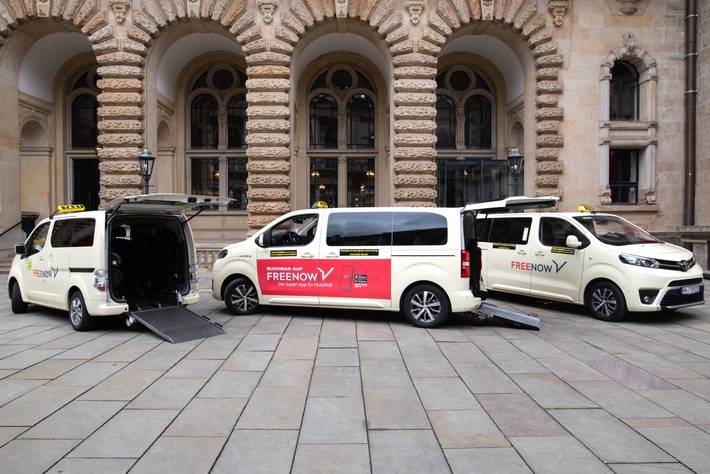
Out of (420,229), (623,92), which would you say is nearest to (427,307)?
(420,229)

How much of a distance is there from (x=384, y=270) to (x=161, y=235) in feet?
13.4

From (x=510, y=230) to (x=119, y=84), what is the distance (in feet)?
43.2

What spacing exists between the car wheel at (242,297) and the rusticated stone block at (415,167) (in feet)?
26.3

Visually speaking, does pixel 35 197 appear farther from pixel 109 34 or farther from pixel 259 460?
pixel 259 460

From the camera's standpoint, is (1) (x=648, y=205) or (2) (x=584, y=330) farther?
(1) (x=648, y=205)

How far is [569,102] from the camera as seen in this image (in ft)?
52.4

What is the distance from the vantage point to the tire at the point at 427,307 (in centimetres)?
790

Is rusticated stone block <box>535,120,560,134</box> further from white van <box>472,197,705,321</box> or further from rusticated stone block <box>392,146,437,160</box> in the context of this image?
white van <box>472,197,705,321</box>

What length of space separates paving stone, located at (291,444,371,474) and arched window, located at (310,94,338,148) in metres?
17.5

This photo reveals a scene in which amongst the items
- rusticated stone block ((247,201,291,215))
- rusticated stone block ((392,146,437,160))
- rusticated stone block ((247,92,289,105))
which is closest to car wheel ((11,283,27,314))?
rusticated stone block ((247,201,291,215))

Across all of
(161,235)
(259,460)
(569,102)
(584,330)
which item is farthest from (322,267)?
(569,102)

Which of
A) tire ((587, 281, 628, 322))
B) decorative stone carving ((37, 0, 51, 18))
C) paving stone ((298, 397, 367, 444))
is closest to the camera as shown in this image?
paving stone ((298, 397, 367, 444))

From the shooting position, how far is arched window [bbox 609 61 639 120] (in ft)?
54.9

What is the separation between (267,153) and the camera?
609 inches
